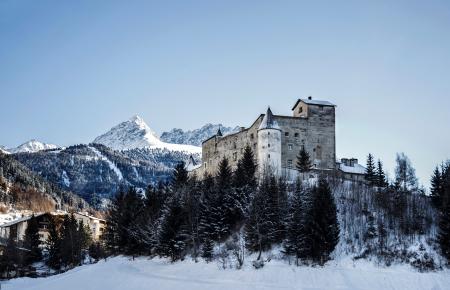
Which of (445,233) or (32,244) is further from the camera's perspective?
(32,244)

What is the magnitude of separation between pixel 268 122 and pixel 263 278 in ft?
109

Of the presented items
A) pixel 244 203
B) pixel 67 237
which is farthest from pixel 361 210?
pixel 67 237

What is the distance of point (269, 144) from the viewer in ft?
247

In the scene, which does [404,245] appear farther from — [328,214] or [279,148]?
[279,148]

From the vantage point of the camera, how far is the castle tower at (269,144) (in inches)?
2933

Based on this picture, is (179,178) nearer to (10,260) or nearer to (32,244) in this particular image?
(10,260)

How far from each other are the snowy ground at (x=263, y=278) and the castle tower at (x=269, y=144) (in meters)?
24.0

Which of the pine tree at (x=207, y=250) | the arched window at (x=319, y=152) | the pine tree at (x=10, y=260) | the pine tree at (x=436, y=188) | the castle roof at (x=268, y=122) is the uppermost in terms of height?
the castle roof at (x=268, y=122)

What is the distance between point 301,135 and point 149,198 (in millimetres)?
22730

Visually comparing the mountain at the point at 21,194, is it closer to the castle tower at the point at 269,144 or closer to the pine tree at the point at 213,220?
the castle tower at the point at 269,144

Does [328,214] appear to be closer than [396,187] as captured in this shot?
Yes

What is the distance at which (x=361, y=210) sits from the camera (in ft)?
194

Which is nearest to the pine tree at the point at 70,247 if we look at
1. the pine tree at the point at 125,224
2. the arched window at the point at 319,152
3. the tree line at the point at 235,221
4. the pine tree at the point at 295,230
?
the pine tree at the point at 125,224

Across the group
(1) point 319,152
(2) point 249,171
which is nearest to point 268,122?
(1) point 319,152
